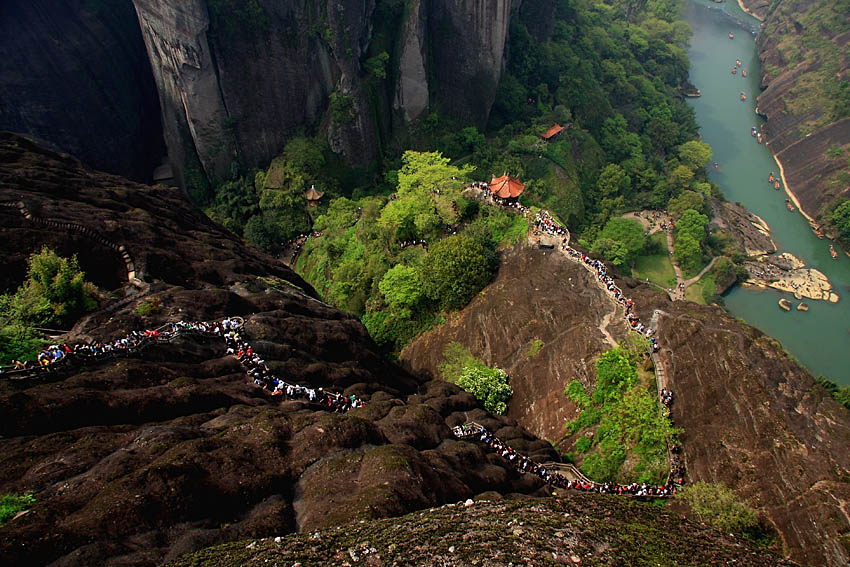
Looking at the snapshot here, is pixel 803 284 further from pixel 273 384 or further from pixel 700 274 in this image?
pixel 273 384

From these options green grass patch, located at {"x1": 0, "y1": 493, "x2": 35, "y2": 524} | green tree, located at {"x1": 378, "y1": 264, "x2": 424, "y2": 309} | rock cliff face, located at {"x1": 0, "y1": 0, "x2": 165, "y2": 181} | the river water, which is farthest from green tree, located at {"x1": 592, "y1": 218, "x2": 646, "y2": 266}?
green grass patch, located at {"x1": 0, "y1": 493, "x2": 35, "y2": 524}

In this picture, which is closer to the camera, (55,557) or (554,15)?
(55,557)

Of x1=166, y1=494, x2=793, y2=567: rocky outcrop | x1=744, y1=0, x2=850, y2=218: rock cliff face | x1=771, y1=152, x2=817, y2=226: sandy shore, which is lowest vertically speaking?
x1=166, y1=494, x2=793, y2=567: rocky outcrop

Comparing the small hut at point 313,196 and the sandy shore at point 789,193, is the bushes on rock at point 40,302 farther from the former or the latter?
the sandy shore at point 789,193

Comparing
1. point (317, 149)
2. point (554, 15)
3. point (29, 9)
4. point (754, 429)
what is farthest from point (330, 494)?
point (554, 15)

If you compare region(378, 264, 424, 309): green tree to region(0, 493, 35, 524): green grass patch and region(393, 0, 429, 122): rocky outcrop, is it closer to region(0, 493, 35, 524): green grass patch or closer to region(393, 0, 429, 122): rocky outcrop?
region(0, 493, 35, 524): green grass patch

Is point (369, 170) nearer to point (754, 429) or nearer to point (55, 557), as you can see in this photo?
point (754, 429)

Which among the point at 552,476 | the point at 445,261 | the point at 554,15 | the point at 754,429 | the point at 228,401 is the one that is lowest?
the point at 228,401
